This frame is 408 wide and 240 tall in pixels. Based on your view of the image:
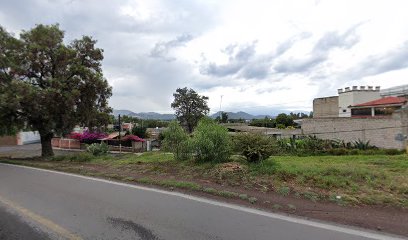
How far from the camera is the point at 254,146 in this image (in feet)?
41.4

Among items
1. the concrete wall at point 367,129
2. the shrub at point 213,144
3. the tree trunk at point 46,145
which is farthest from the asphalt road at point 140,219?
the concrete wall at point 367,129

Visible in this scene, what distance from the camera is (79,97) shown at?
23641 millimetres

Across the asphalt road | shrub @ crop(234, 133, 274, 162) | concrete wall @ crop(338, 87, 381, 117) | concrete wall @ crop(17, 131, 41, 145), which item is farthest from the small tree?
the asphalt road

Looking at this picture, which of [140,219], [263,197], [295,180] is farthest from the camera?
[295,180]

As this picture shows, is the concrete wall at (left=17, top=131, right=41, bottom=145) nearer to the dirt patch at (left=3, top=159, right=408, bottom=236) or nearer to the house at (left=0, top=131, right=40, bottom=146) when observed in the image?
the house at (left=0, top=131, right=40, bottom=146)

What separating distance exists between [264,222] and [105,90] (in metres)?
19.7

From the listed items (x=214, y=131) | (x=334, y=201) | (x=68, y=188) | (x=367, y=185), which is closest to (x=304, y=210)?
(x=334, y=201)

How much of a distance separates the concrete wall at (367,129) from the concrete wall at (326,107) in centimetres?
3045

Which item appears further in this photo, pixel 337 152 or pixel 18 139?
pixel 18 139

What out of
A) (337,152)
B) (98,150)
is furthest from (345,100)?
(98,150)

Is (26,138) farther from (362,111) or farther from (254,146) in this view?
(254,146)

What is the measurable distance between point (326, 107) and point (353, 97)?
26.5 ft

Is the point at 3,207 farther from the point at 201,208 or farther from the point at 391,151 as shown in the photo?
the point at 391,151

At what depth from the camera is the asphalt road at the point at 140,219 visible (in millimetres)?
6258
